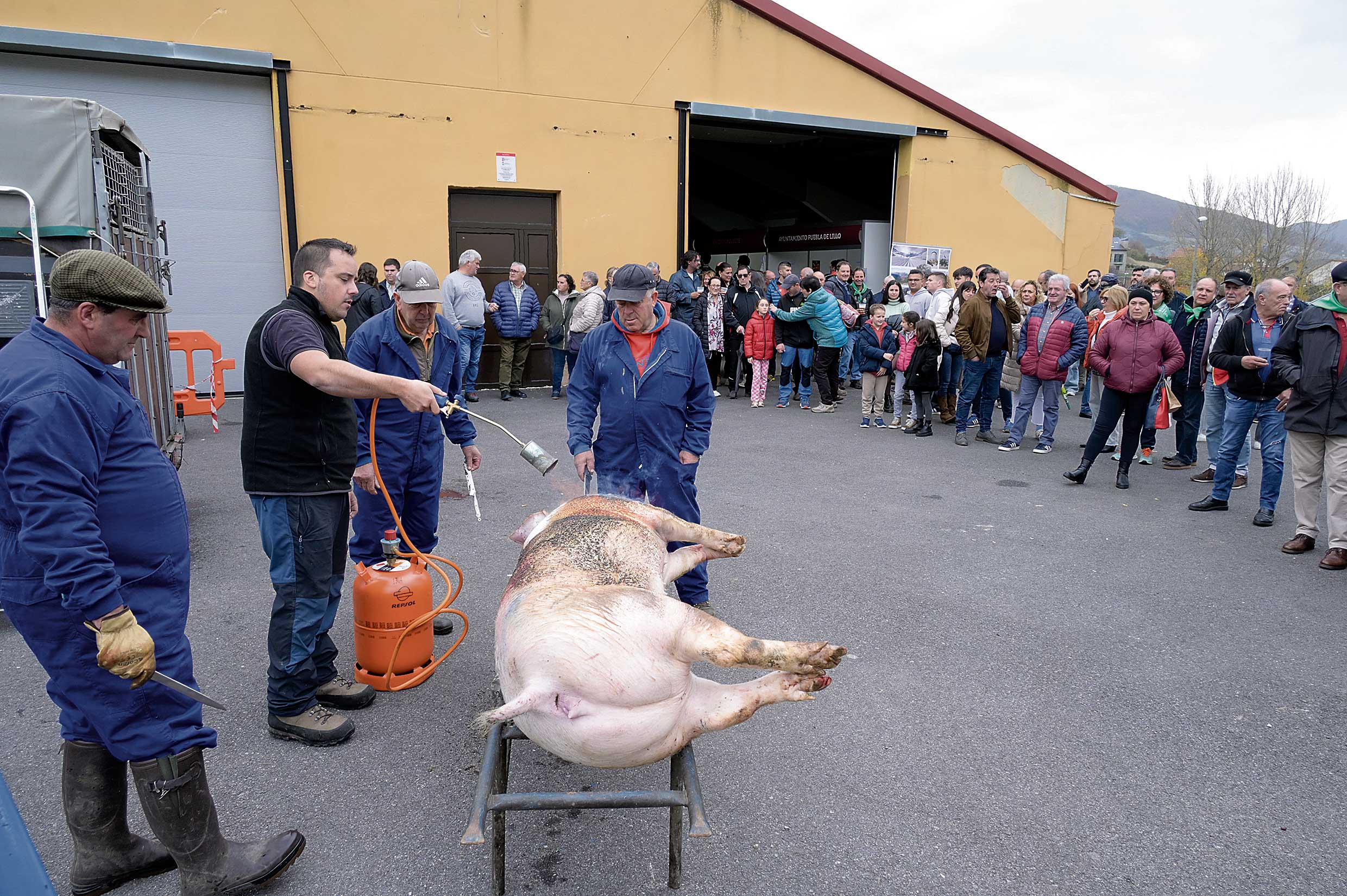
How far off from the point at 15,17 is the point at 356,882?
1274cm

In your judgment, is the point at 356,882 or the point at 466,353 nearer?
the point at 356,882

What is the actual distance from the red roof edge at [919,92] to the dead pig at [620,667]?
14.4 m

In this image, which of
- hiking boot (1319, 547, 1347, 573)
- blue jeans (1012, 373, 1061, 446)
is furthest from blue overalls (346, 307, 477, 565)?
blue jeans (1012, 373, 1061, 446)

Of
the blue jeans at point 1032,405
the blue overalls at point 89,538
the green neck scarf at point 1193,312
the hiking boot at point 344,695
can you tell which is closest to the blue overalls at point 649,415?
the hiking boot at point 344,695

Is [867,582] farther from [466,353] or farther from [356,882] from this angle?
[466,353]

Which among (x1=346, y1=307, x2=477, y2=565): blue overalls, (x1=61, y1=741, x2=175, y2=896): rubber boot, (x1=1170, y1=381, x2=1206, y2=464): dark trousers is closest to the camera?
(x1=61, y1=741, x2=175, y2=896): rubber boot

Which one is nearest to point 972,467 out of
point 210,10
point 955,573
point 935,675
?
point 955,573

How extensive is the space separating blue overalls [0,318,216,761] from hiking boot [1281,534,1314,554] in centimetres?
719

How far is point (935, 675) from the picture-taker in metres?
4.27

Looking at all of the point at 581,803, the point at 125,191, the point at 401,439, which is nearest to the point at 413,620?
the point at 401,439

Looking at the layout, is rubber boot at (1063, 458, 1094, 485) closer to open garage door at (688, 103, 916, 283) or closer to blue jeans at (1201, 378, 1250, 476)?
blue jeans at (1201, 378, 1250, 476)

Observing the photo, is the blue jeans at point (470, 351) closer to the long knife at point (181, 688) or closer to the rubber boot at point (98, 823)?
the rubber boot at point (98, 823)

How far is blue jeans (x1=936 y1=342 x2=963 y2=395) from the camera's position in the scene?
1106 centimetres

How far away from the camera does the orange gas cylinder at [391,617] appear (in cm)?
383
